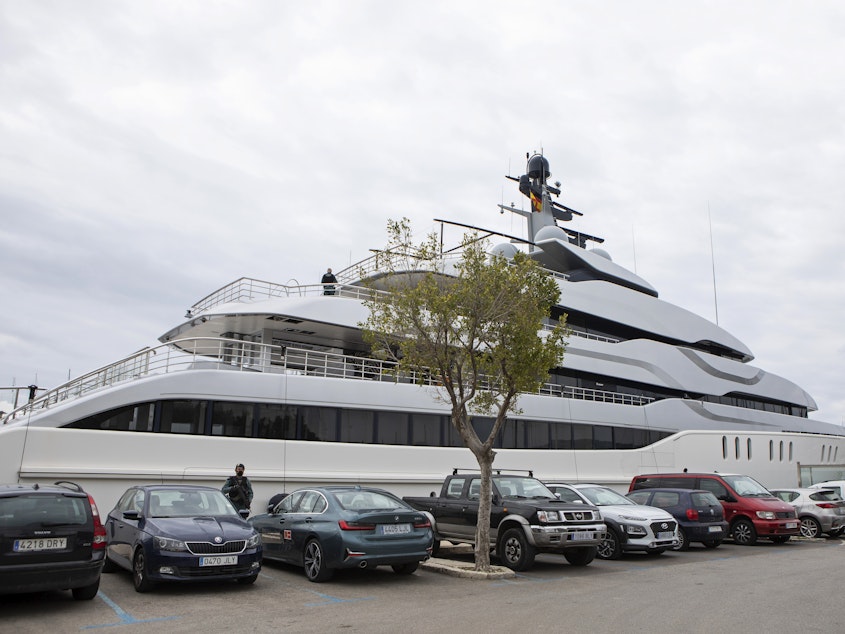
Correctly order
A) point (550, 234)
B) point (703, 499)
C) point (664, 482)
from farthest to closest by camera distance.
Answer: point (550, 234)
point (664, 482)
point (703, 499)

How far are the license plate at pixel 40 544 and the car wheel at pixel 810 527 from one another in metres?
17.6

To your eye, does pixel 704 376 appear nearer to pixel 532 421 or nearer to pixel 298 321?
pixel 532 421

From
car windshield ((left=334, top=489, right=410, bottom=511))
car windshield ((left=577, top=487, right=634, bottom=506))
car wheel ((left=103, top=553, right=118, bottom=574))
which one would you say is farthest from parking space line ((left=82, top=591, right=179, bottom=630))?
car windshield ((left=577, top=487, right=634, bottom=506))

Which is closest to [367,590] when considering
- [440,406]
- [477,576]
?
[477,576]

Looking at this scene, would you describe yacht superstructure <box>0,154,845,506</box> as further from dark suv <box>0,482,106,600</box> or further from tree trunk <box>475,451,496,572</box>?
dark suv <box>0,482,106,600</box>

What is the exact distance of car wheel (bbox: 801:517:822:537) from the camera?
18.2 metres

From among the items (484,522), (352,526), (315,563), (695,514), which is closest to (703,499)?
(695,514)

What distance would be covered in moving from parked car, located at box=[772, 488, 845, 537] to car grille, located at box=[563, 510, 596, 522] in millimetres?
8979

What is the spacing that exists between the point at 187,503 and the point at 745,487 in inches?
536

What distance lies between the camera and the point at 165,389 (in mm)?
15680

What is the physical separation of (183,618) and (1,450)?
306 inches

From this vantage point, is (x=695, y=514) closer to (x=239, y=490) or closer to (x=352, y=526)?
(x=352, y=526)

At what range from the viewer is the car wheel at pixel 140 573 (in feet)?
29.8

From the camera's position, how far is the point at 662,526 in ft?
45.3
